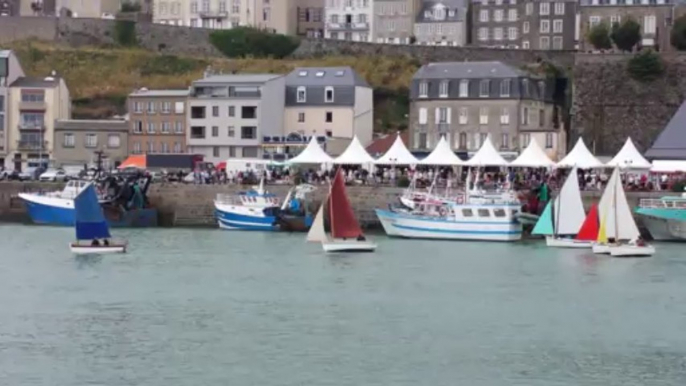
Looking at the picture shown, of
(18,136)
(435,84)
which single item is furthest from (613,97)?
(18,136)

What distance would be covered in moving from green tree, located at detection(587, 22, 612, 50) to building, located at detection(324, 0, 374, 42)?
735 inches

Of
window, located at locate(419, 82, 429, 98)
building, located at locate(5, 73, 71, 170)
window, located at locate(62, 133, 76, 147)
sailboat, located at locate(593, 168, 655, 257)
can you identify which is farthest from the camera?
building, located at locate(5, 73, 71, 170)

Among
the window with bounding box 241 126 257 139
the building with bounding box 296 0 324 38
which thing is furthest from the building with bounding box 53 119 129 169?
the building with bounding box 296 0 324 38

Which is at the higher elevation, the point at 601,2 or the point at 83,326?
the point at 601,2

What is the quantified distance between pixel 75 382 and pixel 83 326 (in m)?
6.21

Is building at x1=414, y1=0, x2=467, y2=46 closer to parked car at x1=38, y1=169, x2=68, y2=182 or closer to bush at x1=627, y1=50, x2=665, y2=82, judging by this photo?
bush at x1=627, y1=50, x2=665, y2=82

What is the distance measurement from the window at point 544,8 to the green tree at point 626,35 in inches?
411

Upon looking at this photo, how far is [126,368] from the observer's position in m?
31.4

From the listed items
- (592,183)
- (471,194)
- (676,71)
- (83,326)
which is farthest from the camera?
(676,71)

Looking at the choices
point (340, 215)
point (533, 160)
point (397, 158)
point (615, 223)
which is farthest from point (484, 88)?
point (340, 215)

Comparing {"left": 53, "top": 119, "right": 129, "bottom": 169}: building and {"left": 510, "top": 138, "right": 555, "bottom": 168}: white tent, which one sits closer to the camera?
{"left": 510, "top": 138, "right": 555, "bottom": 168}: white tent

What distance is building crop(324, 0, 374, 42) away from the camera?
9888cm

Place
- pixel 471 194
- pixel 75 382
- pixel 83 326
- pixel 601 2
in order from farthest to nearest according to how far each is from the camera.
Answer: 1. pixel 601 2
2. pixel 471 194
3. pixel 83 326
4. pixel 75 382

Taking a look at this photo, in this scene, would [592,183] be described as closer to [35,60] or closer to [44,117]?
[44,117]
